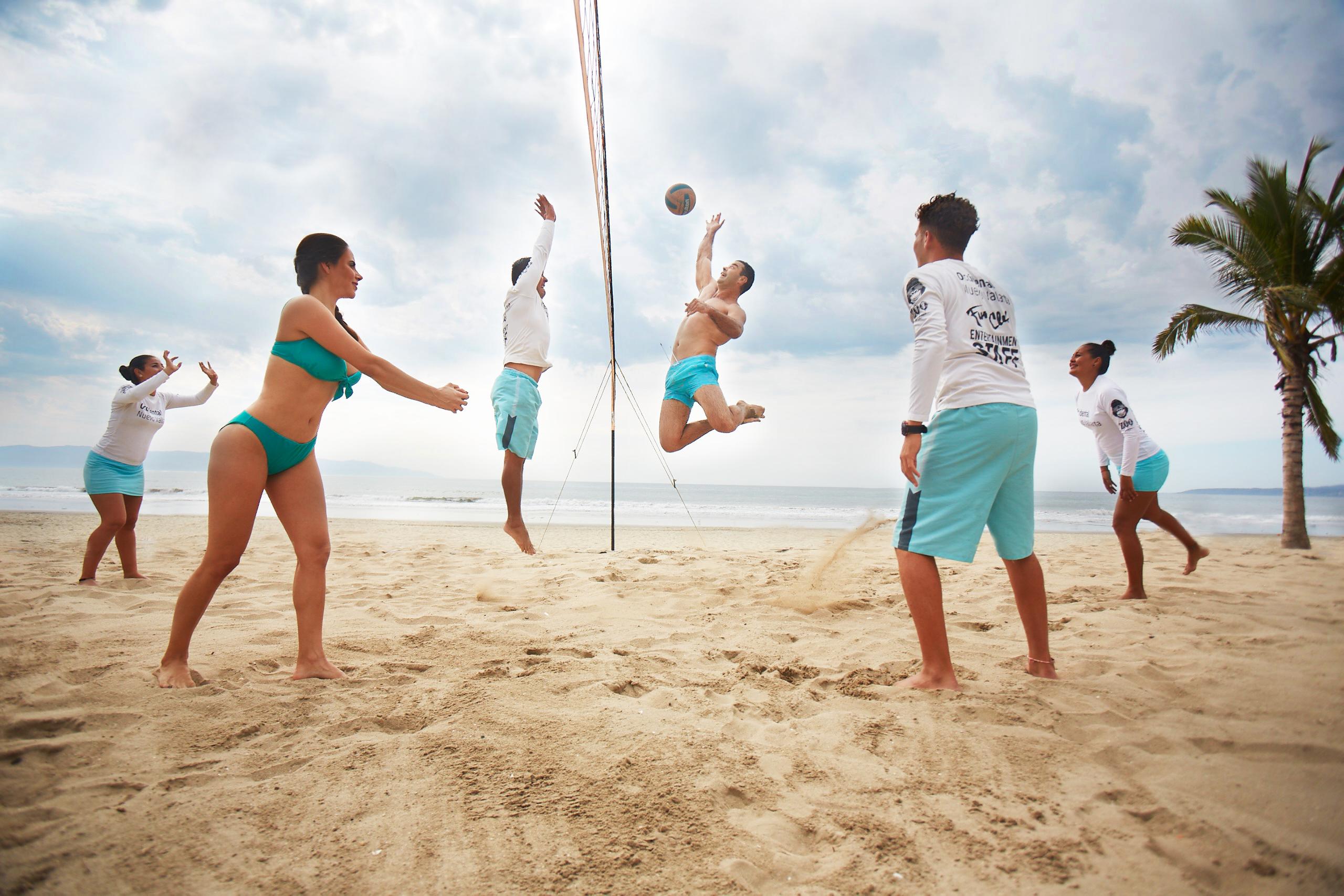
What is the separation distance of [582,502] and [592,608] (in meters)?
20.9

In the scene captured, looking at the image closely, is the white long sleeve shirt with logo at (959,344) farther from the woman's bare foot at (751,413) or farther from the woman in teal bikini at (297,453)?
the woman's bare foot at (751,413)

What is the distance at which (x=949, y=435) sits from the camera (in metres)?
2.51

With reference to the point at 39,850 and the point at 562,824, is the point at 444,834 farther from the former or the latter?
the point at 39,850

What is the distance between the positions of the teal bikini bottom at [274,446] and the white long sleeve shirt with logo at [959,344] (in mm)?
2541

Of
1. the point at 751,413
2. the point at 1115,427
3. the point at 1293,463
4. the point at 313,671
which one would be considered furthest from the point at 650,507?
the point at 313,671

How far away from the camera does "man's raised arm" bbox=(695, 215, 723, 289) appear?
5316mm

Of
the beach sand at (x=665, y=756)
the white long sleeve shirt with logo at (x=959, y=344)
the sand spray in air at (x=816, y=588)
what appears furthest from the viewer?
the sand spray in air at (x=816, y=588)

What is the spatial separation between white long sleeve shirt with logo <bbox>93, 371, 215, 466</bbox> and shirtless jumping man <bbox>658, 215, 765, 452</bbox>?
3.64 metres

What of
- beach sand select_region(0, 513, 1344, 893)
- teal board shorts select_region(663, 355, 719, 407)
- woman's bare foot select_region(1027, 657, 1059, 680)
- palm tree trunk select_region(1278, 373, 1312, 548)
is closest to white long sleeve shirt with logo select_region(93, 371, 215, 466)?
beach sand select_region(0, 513, 1344, 893)

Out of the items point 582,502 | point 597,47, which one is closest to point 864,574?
point 597,47

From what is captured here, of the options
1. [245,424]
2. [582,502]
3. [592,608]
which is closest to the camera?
[245,424]

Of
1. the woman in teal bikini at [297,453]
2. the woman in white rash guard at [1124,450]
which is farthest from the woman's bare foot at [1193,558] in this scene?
the woman in teal bikini at [297,453]

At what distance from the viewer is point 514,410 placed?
4.71 meters

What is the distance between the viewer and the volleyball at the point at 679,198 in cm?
562
